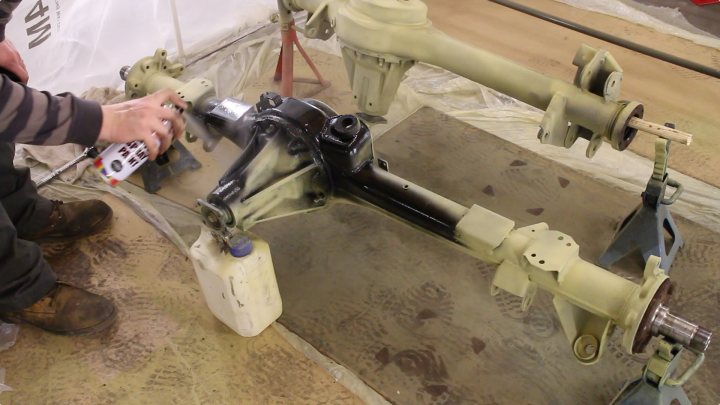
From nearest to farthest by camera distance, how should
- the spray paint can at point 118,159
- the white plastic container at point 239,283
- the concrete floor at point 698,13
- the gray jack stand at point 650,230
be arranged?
the spray paint can at point 118,159 < the white plastic container at point 239,283 < the gray jack stand at point 650,230 < the concrete floor at point 698,13

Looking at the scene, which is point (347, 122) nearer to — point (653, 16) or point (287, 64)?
point (287, 64)

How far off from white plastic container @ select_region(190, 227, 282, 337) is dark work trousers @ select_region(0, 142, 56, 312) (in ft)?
1.26

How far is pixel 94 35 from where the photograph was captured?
2.19 m

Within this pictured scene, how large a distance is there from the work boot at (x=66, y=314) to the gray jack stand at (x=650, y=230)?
1.24m

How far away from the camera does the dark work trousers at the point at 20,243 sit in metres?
1.30

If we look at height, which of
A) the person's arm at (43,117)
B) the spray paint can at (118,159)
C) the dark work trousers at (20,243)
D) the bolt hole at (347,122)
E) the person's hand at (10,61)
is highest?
the person's arm at (43,117)

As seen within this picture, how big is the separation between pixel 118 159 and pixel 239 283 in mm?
346

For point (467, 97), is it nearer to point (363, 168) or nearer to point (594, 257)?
point (594, 257)

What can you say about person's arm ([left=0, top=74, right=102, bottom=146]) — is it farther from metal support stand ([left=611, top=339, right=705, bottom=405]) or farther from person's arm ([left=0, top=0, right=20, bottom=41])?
metal support stand ([left=611, top=339, right=705, bottom=405])

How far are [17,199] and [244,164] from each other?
642mm

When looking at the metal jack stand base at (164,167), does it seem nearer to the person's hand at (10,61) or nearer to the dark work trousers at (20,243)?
the dark work trousers at (20,243)

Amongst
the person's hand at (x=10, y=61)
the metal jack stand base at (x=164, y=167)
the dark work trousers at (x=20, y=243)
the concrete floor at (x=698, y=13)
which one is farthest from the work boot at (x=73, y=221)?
the concrete floor at (x=698, y=13)

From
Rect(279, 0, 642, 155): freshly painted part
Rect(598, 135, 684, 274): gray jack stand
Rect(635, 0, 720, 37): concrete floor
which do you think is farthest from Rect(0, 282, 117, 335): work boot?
Rect(635, 0, 720, 37): concrete floor

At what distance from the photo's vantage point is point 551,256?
1.08 meters
